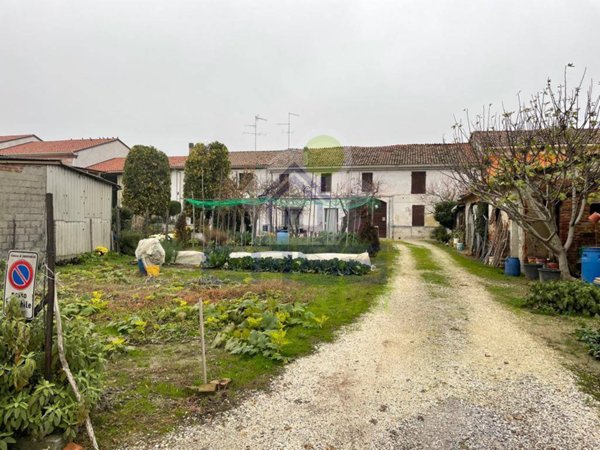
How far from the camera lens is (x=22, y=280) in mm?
3119

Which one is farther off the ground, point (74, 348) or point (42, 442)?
point (74, 348)

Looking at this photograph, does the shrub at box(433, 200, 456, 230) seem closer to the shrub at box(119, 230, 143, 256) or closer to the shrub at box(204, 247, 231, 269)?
the shrub at box(204, 247, 231, 269)

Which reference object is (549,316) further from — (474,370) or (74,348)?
(74,348)

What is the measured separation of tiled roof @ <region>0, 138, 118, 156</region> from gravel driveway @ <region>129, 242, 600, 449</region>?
105 feet

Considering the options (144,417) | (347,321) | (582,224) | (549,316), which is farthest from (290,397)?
(582,224)

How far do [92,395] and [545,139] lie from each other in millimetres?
9986

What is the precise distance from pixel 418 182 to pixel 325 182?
696 cm

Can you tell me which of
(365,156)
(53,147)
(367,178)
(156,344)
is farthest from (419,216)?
(53,147)

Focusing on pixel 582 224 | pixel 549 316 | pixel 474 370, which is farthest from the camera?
pixel 582 224

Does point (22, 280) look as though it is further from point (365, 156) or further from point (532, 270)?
point (365, 156)

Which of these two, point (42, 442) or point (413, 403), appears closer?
point (42, 442)

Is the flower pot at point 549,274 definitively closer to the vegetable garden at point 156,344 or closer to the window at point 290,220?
the vegetable garden at point 156,344

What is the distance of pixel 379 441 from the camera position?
3168 millimetres

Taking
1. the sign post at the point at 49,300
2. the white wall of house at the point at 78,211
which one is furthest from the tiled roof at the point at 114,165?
the sign post at the point at 49,300
